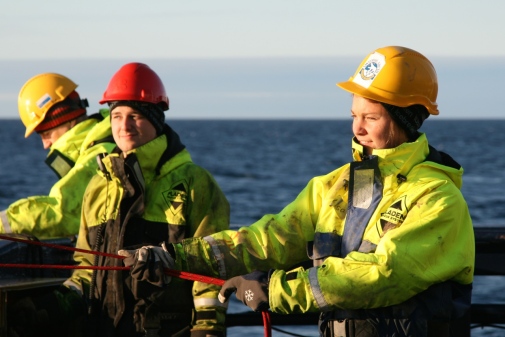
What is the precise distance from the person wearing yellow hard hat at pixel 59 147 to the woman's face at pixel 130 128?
0.77 meters

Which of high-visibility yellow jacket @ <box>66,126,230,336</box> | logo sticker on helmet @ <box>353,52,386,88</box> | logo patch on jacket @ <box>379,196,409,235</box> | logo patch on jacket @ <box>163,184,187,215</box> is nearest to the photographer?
logo patch on jacket @ <box>379,196,409,235</box>

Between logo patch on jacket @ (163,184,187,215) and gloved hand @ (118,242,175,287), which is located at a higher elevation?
logo patch on jacket @ (163,184,187,215)

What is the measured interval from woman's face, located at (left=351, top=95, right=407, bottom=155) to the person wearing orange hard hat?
47.9 inches

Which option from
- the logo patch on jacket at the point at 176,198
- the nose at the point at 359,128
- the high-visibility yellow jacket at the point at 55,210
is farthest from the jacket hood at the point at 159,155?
the nose at the point at 359,128

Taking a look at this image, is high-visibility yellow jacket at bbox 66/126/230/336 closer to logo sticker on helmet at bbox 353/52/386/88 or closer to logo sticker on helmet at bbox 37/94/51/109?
logo sticker on helmet at bbox 353/52/386/88

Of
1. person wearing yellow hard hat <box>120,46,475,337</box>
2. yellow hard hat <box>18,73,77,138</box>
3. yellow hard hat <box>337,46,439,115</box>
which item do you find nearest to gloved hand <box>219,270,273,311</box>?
person wearing yellow hard hat <box>120,46,475,337</box>

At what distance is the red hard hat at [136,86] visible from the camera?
5859 mm

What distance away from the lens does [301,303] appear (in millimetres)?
4355

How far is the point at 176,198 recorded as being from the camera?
565 centimetres

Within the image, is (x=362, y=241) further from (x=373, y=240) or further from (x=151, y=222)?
(x=151, y=222)

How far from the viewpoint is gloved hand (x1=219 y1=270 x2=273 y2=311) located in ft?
14.4

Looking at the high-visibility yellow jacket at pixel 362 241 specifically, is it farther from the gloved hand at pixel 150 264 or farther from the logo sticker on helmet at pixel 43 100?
the logo sticker on helmet at pixel 43 100

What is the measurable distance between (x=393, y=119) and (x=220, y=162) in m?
54.5

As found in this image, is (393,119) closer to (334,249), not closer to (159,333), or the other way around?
(334,249)
